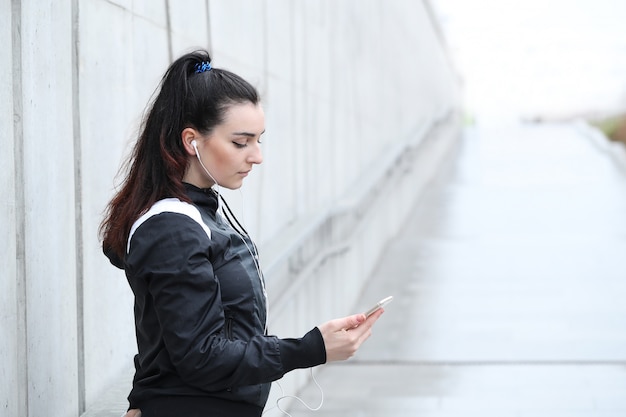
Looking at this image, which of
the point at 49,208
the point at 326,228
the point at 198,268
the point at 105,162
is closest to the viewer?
the point at 198,268

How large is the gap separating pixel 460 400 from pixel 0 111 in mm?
3621

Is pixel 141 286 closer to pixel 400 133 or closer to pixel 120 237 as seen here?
pixel 120 237

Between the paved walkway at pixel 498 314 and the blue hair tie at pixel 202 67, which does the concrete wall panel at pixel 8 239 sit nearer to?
the blue hair tie at pixel 202 67

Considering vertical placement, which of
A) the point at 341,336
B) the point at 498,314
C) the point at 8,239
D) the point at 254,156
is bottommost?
the point at 498,314

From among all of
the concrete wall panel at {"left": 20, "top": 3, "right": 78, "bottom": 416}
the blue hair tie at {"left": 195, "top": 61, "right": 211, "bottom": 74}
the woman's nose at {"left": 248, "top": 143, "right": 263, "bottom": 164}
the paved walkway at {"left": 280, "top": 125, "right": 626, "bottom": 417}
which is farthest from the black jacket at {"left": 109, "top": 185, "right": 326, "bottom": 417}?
the paved walkway at {"left": 280, "top": 125, "right": 626, "bottom": 417}

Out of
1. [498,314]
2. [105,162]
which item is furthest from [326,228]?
[105,162]

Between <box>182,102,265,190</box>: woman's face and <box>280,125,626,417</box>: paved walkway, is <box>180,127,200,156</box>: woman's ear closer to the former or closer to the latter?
<box>182,102,265,190</box>: woman's face

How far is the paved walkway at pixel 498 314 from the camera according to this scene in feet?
17.1

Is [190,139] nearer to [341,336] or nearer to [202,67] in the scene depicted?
[202,67]

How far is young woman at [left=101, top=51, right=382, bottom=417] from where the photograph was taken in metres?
1.77

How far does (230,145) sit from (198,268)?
0.93ft

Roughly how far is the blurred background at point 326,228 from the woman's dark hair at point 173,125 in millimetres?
324

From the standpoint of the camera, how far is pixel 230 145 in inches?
75.7

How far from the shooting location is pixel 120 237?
1.92 metres
